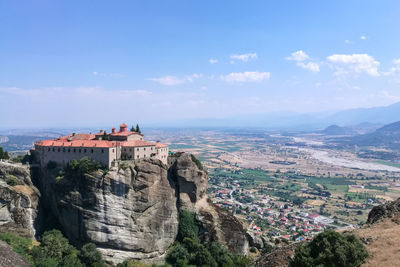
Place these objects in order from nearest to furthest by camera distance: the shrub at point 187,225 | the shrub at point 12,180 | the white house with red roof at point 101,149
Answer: the shrub at point 12,180 < the white house with red roof at point 101,149 < the shrub at point 187,225

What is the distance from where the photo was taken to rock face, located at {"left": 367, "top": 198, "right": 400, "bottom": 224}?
27531mm

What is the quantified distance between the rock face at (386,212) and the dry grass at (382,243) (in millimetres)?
1195

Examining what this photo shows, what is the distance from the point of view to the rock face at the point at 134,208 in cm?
4669

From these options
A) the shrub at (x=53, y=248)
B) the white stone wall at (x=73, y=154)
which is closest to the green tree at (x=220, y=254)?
the shrub at (x=53, y=248)

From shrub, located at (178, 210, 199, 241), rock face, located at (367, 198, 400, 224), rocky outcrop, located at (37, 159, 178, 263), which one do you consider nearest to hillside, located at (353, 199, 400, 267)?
rock face, located at (367, 198, 400, 224)

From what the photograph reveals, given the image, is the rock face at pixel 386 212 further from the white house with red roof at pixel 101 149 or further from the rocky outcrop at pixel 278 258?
the white house with red roof at pixel 101 149

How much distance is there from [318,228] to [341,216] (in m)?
18.7

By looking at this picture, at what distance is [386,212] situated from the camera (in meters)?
28.8

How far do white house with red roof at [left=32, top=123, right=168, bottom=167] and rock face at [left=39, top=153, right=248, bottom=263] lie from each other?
2.39m

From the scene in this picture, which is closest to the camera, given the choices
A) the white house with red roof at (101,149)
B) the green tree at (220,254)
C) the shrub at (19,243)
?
the shrub at (19,243)

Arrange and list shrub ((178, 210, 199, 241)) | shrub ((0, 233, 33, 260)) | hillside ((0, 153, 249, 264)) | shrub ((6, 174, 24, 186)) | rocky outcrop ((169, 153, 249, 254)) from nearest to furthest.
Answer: shrub ((0, 233, 33, 260)), hillside ((0, 153, 249, 264)), shrub ((6, 174, 24, 186)), shrub ((178, 210, 199, 241)), rocky outcrop ((169, 153, 249, 254))

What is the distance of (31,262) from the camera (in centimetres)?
3816

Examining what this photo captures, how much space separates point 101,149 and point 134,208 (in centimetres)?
1127

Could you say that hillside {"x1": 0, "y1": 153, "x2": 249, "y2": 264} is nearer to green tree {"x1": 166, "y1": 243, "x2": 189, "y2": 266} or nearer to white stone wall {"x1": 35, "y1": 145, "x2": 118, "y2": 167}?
green tree {"x1": 166, "y1": 243, "x2": 189, "y2": 266}
